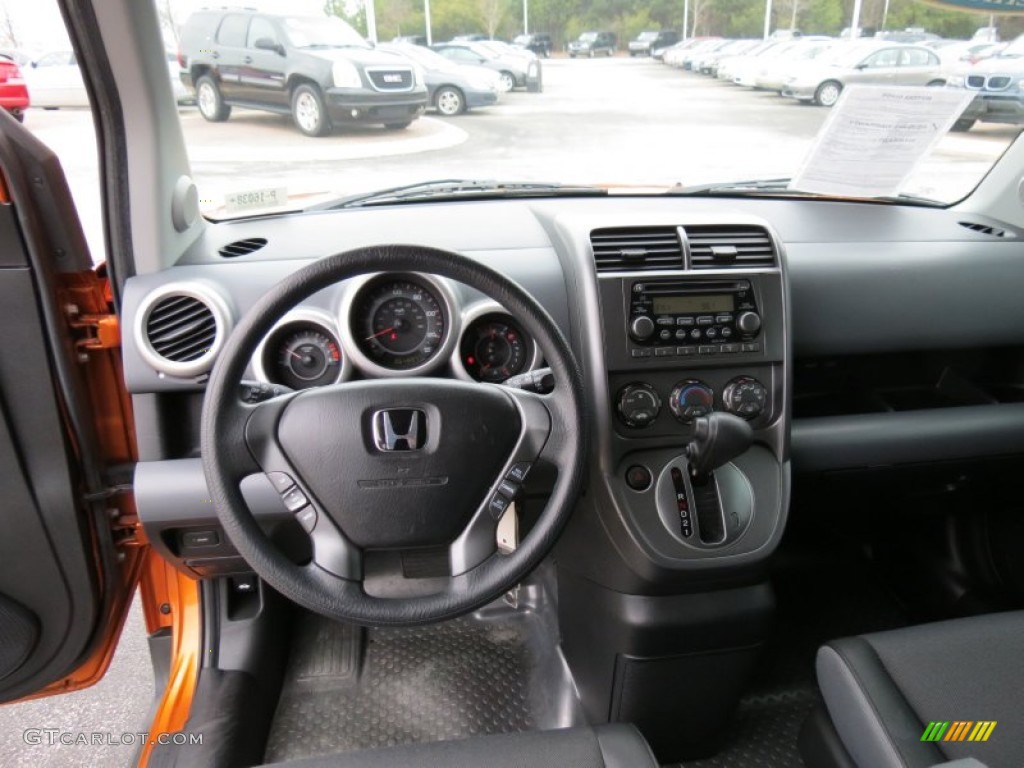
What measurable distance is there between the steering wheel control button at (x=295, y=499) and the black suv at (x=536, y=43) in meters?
1.22

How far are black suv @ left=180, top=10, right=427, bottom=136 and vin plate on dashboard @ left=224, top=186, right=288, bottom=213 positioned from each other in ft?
0.56

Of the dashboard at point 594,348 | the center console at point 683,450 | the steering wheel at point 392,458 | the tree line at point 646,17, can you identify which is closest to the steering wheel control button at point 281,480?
the steering wheel at point 392,458

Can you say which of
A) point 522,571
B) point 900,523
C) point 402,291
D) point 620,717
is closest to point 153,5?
point 402,291

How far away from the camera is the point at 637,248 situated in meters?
1.49

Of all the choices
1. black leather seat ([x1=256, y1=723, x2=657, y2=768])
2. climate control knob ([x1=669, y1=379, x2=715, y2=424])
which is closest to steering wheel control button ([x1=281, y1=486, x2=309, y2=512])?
black leather seat ([x1=256, y1=723, x2=657, y2=768])

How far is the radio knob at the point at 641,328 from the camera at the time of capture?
4.74 ft

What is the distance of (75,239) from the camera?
4.82 ft

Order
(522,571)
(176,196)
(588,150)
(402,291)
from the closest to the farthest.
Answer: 1. (522,571)
2. (402,291)
3. (176,196)
4. (588,150)

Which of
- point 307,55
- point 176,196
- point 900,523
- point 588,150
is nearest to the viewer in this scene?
Answer: point 176,196

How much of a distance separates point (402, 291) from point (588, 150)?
91cm

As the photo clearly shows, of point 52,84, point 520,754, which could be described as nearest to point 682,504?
point 520,754

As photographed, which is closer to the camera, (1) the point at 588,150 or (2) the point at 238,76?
(2) the point at 238,76

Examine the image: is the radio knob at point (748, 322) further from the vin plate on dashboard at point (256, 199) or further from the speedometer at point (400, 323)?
the vin plate on dashboard at point (256, 199)

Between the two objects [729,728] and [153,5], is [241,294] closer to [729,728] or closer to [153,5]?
[153,5]
